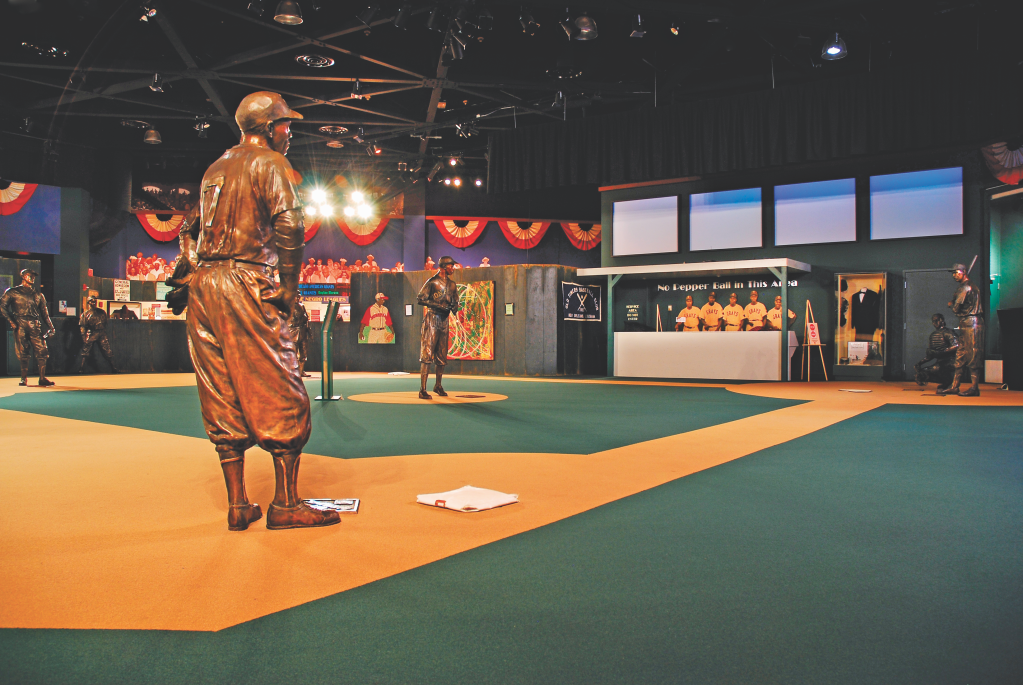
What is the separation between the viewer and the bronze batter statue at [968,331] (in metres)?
10.7

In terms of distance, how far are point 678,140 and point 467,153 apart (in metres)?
8.56

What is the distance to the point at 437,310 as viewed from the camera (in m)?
9.84

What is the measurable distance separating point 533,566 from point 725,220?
1610 cm

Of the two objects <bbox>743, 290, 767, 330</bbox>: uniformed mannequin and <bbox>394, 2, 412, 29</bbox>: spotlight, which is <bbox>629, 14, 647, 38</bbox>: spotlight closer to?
<bbox>394, 2, 412, 29</bbox>: spotlight

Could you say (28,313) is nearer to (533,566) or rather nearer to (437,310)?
(437,310)

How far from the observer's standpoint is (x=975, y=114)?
12.9 meters

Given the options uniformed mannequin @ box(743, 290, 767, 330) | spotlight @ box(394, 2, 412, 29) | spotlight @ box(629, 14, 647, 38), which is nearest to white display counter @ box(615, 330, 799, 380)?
uniformed mannequin @ box(743, 290, 767, 330)

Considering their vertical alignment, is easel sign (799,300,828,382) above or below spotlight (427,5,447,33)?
below

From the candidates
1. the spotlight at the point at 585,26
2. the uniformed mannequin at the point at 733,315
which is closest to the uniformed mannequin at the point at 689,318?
the uniformed mannequin at the point at 733,315

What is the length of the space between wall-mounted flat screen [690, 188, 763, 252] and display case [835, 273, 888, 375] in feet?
7.75

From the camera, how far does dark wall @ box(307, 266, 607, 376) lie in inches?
668

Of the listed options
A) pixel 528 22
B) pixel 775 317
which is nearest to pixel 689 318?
pixel 775 317

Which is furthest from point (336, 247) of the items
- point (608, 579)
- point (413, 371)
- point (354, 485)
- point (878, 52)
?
point (608, 579)

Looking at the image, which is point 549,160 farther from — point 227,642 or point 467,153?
point 227,642
